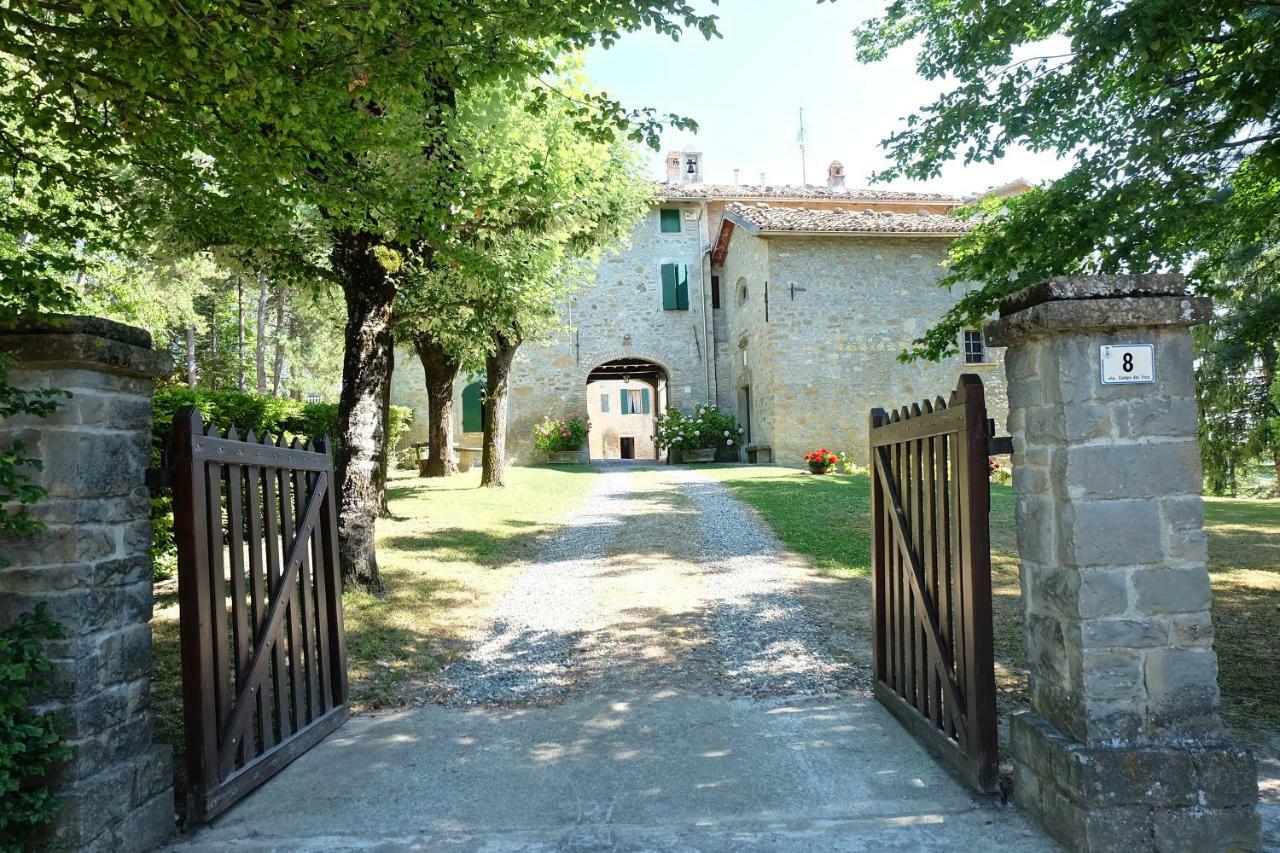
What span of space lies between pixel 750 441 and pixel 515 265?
12647 mm

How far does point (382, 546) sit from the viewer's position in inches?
346

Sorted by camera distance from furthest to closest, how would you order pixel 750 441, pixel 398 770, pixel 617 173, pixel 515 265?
pixel 750 441 < pixel 617 173 < pixel 515 265 < pixel 398 770

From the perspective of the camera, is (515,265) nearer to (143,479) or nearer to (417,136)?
(417,136)

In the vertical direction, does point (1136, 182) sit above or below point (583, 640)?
above

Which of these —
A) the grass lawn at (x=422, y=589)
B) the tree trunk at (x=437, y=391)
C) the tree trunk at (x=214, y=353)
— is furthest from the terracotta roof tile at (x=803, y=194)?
the tree trunk at (x=214, y=353)

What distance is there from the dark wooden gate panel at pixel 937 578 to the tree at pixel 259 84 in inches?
105

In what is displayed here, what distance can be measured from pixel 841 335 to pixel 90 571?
18.1 metres

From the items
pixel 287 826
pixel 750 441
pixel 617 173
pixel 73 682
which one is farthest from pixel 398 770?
pixel 750 441

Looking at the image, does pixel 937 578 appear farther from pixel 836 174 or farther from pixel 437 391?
pixel 836 174

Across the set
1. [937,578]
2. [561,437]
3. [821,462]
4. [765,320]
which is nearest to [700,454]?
[561,437]

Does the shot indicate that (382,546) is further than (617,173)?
No

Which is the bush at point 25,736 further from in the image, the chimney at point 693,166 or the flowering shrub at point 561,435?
the chimney at point 693,166

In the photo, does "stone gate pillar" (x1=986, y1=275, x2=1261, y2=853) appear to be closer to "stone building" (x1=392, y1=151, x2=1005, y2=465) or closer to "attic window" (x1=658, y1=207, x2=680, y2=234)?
"stone building" (x1=392, y1=151, x2=1005, y2=465)

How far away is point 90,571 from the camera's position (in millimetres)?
2693
